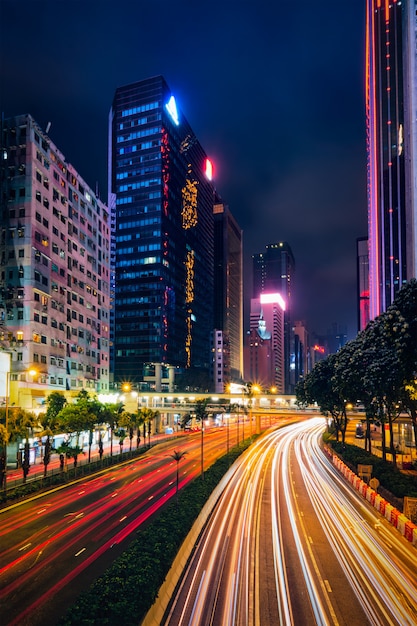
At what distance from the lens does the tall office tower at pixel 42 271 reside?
3600 inches

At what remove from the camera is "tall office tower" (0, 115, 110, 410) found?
9144cm

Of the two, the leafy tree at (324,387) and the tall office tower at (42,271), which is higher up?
the tall office tower at (42,271)

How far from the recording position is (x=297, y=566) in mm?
33188

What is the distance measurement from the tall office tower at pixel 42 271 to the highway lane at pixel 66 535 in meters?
30.1

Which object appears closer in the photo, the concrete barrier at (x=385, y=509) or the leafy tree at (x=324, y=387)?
the concrete barrier at (x=385, y=509)

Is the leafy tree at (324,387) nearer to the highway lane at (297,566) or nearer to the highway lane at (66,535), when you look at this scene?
the highway lane at (66,535)

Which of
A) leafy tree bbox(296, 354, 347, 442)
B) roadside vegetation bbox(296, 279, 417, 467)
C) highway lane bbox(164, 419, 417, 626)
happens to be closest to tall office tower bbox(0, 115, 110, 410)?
leafy tree bbox(296, 354, 347, 442)

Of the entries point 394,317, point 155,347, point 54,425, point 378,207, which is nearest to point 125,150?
point 155,347

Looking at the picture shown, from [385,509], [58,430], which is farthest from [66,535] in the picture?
[58,430]

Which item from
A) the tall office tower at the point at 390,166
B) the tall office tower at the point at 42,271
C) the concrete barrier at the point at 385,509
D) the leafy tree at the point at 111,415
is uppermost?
the tall office tower at the point at 390,166

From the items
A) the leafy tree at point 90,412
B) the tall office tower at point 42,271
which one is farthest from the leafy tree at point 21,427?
the tall office tower at point 42,271

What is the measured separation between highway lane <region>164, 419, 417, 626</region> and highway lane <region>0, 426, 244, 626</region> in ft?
23.2

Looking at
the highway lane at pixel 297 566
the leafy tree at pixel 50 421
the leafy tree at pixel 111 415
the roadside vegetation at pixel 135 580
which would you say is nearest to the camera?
the roadside vegetation at pixel 135 580

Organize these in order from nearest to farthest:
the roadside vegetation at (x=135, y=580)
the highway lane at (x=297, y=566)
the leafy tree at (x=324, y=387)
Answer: the roadside vegetation at (x=135, y=580) → the highway lane at (x=297, y=566) → the leafy tree at (x=324, y=387)
